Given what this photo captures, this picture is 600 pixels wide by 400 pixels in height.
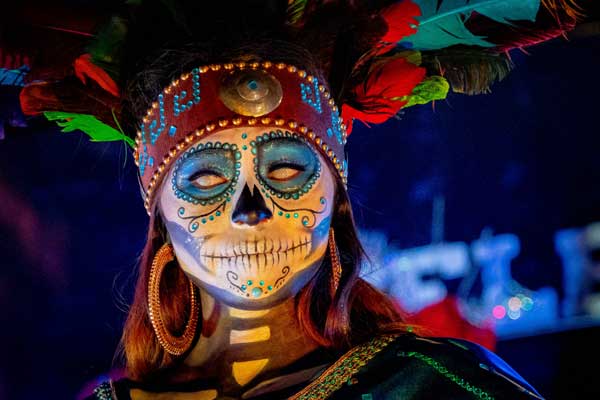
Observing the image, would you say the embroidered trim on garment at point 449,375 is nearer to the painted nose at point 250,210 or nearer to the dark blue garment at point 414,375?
the dark blue garment at point 414,375

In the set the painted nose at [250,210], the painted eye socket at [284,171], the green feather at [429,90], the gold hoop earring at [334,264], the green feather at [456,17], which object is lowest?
the gold hoop earring at [334,264]

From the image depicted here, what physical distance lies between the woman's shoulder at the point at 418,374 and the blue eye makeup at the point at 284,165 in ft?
1.50

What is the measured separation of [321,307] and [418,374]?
43 centimetres

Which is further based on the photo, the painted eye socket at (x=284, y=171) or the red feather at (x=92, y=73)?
the red feather at (x=92, y=73)

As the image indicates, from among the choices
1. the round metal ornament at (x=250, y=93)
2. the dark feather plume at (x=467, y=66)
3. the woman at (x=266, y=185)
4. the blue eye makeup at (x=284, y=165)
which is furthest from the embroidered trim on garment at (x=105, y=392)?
the dark feather plume at (x=467, y=66)

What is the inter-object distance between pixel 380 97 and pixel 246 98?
487 millimetres

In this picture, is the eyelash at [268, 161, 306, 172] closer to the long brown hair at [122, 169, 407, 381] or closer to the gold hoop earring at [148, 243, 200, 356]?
the long brown hair at [122, 169, 407, 381]

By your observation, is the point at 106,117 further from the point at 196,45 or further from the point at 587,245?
the point at 587,245

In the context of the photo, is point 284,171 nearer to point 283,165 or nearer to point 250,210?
point 283,165

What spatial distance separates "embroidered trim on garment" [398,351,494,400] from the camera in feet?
6.34

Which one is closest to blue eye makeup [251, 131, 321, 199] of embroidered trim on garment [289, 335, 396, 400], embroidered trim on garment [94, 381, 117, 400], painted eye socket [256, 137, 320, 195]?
painted eye socket [256, 137, 320, 195]

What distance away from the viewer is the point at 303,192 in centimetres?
216

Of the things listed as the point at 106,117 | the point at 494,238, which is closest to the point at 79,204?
the point at 106,117

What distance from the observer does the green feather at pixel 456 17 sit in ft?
7.29
